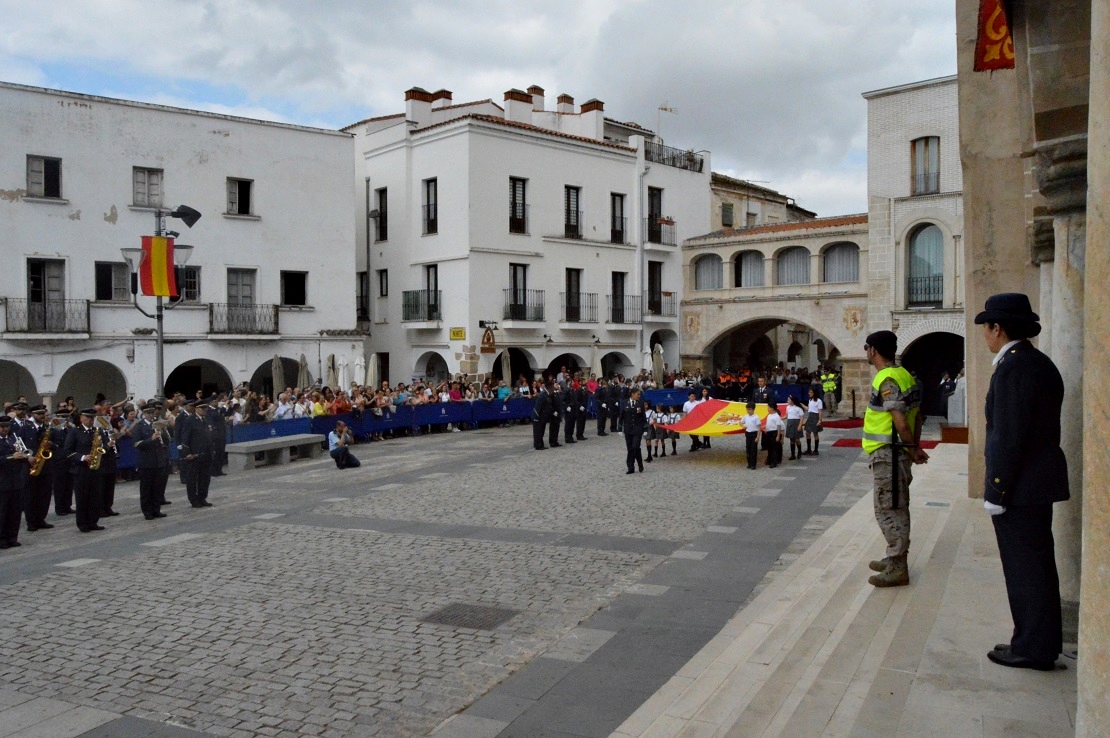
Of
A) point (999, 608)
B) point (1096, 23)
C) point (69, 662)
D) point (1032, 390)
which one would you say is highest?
point (1096, 23)

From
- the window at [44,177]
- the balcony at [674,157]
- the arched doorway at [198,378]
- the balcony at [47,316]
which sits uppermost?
the balcony at [674,157]

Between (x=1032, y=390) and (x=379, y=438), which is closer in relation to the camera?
(x=1032, y=390)

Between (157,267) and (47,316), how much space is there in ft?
34.2

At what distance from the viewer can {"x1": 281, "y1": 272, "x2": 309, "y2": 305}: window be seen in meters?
31.3

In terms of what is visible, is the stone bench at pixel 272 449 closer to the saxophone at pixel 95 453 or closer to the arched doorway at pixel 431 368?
the saxophone at pixel 95 453

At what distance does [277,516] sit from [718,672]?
378 inches

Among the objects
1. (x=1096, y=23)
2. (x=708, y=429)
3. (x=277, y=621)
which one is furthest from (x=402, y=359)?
(x=1096, y=23)

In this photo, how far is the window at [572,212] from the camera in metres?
37.0

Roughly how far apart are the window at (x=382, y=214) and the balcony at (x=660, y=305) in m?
11.6

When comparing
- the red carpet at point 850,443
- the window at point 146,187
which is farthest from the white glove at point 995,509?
the window at point 146,187

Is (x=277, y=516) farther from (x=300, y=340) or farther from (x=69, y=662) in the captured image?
(x=300, y=340)

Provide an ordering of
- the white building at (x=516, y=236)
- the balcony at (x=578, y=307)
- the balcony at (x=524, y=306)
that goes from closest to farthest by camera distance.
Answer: the white building at (x=516, y=236) → the balcony at (x=524, y=306) → the balcony at (x=578, y=307)

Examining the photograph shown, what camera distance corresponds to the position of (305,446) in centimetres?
2286

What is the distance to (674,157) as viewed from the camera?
4166cm
